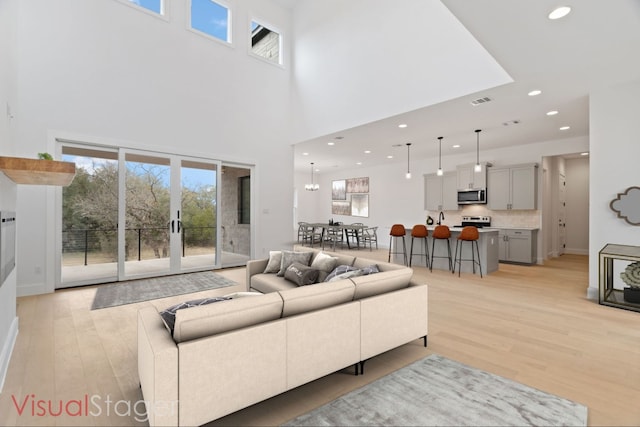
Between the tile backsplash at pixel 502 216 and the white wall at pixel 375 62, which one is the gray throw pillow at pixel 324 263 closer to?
the white wall at pixel 375 62

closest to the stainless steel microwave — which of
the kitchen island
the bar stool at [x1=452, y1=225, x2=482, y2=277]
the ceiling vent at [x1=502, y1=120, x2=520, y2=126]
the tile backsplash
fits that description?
the tile backsplash

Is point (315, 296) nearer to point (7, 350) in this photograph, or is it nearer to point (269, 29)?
point (7, 350)

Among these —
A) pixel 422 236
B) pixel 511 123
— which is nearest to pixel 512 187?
pixel 511 123

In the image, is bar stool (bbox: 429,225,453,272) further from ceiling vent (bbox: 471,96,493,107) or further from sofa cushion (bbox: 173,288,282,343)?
sofa cushion (bbox: 173,288,282,343)

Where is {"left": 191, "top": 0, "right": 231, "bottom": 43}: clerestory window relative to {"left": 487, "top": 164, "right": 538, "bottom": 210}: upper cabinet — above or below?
above

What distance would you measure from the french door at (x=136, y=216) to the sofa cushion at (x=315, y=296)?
4645 mm

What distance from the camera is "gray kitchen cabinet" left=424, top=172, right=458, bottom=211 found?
8406 millimetres

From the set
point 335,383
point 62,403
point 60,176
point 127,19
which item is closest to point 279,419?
point 335,383

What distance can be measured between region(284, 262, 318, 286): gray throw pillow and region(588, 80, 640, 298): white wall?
407cm

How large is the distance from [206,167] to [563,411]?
6357 millimetres

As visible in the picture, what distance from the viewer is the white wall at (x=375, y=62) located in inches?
175

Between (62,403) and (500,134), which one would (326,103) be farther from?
(62,403)

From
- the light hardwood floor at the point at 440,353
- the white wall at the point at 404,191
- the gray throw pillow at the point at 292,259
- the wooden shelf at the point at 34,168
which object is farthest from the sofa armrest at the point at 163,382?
the white wall at the point at 404,191

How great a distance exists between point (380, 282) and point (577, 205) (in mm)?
9649
